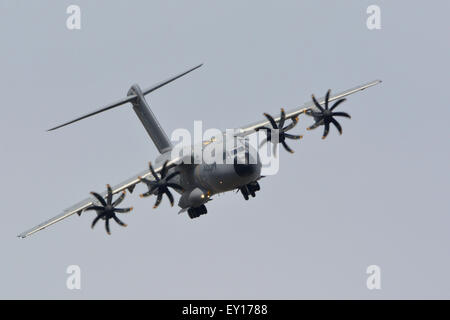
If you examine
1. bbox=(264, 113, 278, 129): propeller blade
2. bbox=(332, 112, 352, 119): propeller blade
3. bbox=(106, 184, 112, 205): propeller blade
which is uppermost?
bbox=(332, 112, 352, 119): propeller blade

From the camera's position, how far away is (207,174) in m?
59.0

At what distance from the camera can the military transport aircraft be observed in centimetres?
5734

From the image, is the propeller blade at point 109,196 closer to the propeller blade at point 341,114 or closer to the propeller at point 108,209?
the propeller at point 108,209

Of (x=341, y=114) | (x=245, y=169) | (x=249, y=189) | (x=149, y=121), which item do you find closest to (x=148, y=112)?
(x=149, y=121)

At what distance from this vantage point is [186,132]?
6344 centimetres

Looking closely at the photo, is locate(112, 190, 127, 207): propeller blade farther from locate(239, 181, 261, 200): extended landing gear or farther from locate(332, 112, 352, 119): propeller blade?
locate(332, 112, 352, 119): propeller blade

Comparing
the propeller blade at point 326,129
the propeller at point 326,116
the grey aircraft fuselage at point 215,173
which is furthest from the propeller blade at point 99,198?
the propeller blade at point 326,129

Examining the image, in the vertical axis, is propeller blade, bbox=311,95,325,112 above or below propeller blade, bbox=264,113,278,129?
above

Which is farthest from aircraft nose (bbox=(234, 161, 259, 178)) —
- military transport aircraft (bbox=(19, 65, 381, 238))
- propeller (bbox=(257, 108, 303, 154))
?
propeller (bbox=(257, 108, 303, 154))

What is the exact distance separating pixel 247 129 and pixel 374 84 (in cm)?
1014

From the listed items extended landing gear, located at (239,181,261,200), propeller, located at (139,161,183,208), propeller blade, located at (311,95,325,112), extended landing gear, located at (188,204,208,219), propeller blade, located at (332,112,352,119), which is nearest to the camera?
propeller, located at (139,161,183,208)

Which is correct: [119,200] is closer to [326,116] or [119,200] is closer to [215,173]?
[215,173]

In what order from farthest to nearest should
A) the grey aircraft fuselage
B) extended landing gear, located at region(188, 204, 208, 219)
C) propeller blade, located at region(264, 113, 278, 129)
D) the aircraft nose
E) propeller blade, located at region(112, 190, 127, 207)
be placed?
extended landing gear, located at region(188, 204, 208, 219), propeller blade, located at region(264, 113, 278, 129), propeller blade, located at region(112, 190, 127, 207), the grey aircraft fuselage, the aircraft nose
